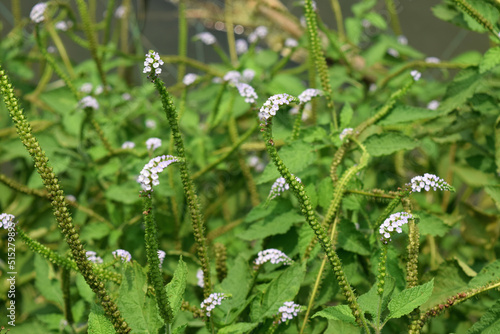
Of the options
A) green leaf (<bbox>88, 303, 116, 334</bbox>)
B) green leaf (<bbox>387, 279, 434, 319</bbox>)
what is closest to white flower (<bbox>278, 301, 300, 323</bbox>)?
green leaf (<bbox>387, 279, 434, 319</bbox>)

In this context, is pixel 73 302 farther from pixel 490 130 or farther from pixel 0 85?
pixel 490 130

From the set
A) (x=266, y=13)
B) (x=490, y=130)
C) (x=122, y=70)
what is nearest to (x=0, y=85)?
(x=490, y=130)

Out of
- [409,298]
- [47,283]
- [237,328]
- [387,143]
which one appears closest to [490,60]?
[387,143]

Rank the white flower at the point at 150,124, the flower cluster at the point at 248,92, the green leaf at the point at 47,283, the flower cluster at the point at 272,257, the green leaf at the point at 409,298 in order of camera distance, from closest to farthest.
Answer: the green leaf at the point at 409,298
the flower cluster at the point at 272,257
the flower cluster at the point at 248,92
the green leaf at the point at 47,283
the white flower at the point at 150,124

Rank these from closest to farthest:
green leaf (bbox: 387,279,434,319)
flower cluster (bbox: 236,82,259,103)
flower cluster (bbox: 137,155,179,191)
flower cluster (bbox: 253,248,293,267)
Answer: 1. flower cluster (bbox: 137,155,179,191)
2. green leaf (bbox: 387,279,434,319)
3. flower cluster (bbox: 253,248,293,267)
4. flower cluster (bbox: 236,82,259,103)

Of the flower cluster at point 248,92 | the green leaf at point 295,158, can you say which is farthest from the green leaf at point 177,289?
the flower cluster at point 248,92

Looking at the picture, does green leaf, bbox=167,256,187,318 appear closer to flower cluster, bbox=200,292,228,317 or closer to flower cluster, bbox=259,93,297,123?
flower cluster, bbox=200,292,228,317

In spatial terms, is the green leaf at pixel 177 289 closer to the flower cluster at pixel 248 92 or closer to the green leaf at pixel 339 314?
the green leaf at pixel 339 314
